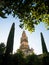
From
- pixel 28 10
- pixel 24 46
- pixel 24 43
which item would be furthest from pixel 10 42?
pixel 24 43

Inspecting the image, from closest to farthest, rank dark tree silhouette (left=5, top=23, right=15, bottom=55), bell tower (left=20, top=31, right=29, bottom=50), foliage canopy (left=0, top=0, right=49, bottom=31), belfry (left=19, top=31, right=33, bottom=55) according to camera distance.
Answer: foliage canopy (left=0, top=0, right=49, bottom=31) → dark tree silhouette (left=5, top=23, right=15, bottom=55) → belfry (left=19, top=31, right=33, bottom=55) → bell tower (left=20, top=31, right=29, bottom=50)

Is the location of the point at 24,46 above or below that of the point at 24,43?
below

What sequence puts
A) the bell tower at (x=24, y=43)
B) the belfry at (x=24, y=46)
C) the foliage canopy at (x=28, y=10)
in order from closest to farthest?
the foliage canopy at (x=28, y=10), the belfry at (x=24, y=46), the bell tower at (x=24, y=43)

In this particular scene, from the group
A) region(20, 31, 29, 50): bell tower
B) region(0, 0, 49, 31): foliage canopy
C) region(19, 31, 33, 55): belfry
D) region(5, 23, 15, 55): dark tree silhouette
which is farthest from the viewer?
region(20, 31, 29, 50): bell tower

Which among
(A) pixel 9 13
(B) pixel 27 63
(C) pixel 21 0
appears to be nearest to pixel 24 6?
(C) pixel 21 0

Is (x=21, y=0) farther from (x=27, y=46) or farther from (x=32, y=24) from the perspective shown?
(x=27, y=46)

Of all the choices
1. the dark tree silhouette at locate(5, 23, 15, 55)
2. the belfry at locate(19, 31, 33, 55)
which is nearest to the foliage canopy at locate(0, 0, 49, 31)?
the dark tree silhouette at locate(5, 23, 15, 55)

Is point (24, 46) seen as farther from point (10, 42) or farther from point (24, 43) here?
point (10, 42)

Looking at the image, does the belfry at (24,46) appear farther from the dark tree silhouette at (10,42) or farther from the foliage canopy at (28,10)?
the foliage canopy at (28,10)

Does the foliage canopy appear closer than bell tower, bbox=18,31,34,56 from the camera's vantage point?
Yes

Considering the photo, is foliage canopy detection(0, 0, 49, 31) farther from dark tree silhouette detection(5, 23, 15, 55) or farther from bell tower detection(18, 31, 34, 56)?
bell tower detection(18, 31, 34, 56)

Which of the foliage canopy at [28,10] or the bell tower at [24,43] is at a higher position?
the bell tower at [24,43]

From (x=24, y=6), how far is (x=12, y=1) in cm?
130

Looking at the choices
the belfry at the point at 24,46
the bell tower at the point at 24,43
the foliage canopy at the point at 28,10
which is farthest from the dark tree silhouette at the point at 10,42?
the bell tower at the point at 24,43
